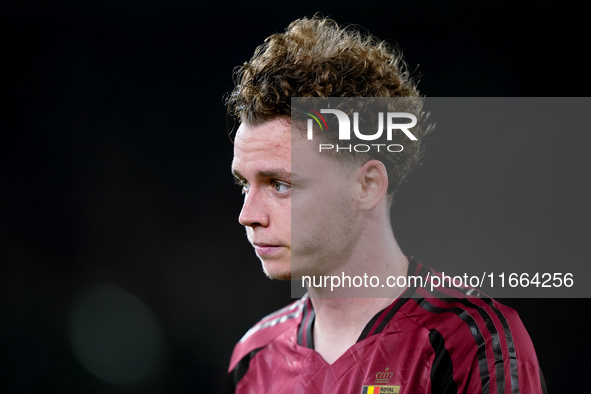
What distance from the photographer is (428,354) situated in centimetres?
119

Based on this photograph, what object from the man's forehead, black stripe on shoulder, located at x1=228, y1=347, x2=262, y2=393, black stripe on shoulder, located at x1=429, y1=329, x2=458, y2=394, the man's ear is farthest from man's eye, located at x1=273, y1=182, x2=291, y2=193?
black stripe on shoulder, located at x1=228, y1=347, x2=262, y2=393

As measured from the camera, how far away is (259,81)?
1389mm

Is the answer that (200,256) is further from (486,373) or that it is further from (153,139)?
(486,373)

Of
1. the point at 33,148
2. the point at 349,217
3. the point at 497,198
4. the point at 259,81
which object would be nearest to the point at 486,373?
the point at 349,217

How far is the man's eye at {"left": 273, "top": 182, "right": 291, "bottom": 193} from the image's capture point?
1.25 metres

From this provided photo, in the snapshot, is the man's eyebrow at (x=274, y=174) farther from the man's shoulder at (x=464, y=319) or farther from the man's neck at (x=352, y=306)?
the man's shoulder at (x=464, y=319)

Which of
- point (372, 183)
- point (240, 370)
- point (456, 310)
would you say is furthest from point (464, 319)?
point (240, 370)

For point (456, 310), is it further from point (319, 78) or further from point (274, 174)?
point (319, 78)

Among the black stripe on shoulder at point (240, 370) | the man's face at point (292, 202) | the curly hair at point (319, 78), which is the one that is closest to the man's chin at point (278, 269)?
the man's face at point (292, 202)

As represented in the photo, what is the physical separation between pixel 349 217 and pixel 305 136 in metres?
0.26

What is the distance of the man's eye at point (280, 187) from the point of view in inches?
49.1

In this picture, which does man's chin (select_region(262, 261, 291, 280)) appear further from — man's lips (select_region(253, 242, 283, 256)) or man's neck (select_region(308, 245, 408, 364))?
man's neck (select_region(308, 245, 408, 364))

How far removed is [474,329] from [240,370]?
87 cm

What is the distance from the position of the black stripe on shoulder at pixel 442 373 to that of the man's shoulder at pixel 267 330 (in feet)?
1.84
